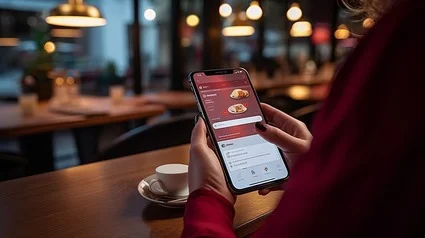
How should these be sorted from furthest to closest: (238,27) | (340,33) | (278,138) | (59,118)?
(340,33) < (238,27) < (59,118) < (278,138)

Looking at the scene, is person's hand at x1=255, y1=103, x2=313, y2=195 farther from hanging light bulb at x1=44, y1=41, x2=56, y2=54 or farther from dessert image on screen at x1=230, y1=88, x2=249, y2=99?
hanging light bulb at x1=44, y1=41, x2=56, y2=54

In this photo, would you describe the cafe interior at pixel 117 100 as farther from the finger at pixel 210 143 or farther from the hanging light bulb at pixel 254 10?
the finger at pixel 210 143

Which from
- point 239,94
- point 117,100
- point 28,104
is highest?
point 239,94

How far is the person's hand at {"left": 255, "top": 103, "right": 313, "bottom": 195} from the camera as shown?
2.57ft

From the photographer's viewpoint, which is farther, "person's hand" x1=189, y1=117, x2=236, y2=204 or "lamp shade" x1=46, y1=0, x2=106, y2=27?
"lamp shade" x1=46, y1=0, x2=106, y2=27

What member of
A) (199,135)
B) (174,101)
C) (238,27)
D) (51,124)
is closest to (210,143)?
(199,135)

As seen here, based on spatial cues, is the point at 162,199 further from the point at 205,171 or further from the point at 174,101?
the point at 174,101

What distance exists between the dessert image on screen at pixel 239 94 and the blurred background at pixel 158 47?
113 centimetres

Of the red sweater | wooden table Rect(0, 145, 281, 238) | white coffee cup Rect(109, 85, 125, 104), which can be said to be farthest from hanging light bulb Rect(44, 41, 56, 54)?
the red sweater

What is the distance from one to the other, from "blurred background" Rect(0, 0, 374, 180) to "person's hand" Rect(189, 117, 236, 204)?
134 centimetres

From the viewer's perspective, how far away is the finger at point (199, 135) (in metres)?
0.83

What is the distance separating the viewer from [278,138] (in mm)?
796

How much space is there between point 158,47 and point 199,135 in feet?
22.0

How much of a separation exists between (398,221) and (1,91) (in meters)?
6.39
